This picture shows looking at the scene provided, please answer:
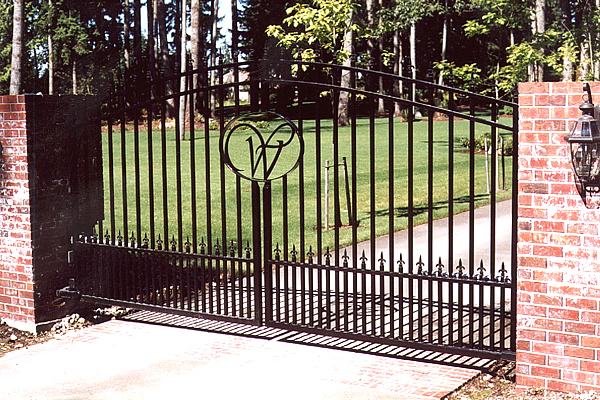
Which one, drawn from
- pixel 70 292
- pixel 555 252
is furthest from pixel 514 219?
pixel 70 292

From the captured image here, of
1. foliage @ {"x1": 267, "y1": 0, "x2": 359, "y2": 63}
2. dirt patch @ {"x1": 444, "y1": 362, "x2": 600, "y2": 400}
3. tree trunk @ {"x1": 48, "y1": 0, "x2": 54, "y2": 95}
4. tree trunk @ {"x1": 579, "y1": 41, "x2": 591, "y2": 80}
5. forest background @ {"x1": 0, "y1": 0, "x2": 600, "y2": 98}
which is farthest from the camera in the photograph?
tree trunk @ {"x1": 48, "y1": 0, "x2": 54, "y2": 95}

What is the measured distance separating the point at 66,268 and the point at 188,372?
2337 mm

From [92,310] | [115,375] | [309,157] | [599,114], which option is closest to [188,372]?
[115,375]

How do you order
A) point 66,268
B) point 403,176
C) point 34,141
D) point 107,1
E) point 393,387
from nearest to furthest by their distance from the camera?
point 393,387 < point 34,141 < point 66,268 < point 403,176 < point 107,1

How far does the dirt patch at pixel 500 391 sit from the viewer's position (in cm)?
530

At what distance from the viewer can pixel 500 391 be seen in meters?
5.57

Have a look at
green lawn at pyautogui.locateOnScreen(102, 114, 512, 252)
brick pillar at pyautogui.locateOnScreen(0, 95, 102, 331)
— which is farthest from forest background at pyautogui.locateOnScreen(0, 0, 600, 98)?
brick pillar at pyautogui.locateOnScreen(0, 95, 102, 331)

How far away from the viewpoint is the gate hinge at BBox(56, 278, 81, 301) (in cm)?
755

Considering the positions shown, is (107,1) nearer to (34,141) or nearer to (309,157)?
(309,157)

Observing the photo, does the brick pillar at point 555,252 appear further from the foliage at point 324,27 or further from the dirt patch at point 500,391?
the foliage at point 324,27

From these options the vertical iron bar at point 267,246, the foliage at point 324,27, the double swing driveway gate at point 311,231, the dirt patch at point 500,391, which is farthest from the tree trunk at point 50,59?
the dirt patch at point 500,391

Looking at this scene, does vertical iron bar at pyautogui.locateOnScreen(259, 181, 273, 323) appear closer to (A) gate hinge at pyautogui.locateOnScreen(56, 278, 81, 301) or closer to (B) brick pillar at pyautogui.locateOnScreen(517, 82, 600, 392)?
(A) gate hinge at pyautogui.locateOnScreen(56, 278, 81, 301)

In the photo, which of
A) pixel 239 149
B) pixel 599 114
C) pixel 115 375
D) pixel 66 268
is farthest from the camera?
pixel 239 149

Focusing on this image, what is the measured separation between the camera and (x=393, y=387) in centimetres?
563
